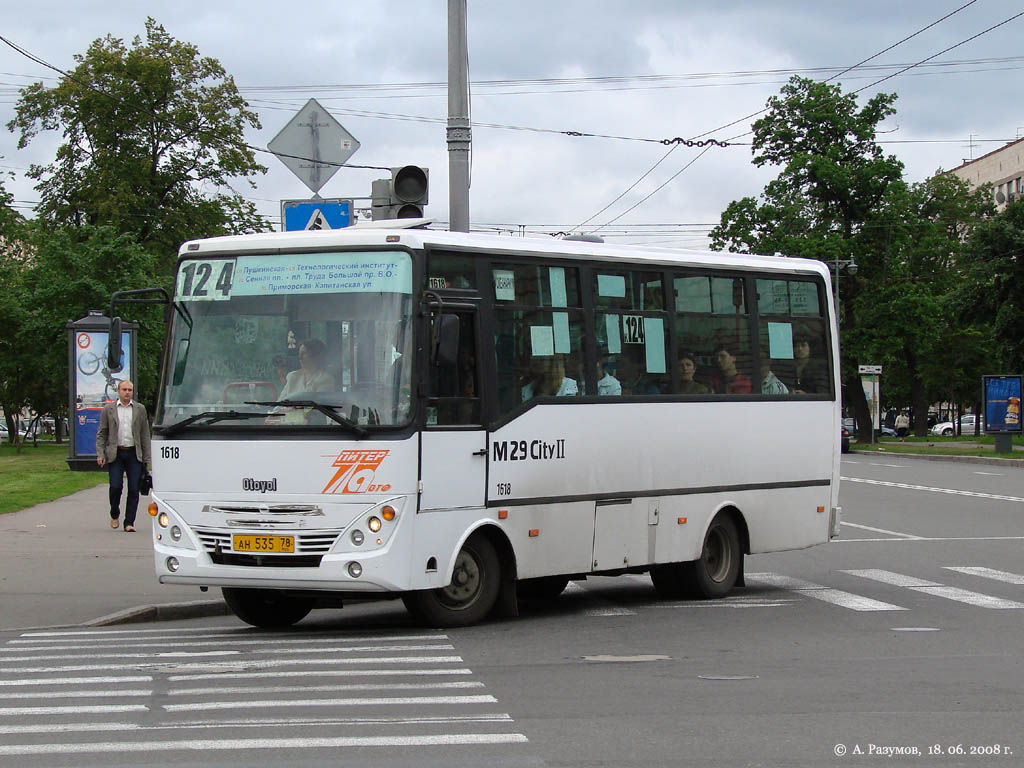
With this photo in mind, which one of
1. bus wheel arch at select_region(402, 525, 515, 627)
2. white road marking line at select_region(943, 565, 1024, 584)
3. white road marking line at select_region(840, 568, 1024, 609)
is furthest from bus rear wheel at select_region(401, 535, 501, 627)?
white road marking line at select_region(943, 565, 1024, 584)

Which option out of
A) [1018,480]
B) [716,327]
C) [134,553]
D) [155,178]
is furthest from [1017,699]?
[155,178]

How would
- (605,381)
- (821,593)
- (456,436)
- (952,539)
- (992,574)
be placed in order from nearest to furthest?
(456,436) → (605,381) → (821,593) → (992,574) → (952,539)

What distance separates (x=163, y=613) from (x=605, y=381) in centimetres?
417

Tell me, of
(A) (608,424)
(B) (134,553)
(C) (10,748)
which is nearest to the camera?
(C) (10,748)

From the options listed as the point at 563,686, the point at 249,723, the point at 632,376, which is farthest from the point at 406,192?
the point at 249,723

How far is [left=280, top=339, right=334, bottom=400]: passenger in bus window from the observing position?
11.0m

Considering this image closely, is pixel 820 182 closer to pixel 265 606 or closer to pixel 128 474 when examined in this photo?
pixel 128 474

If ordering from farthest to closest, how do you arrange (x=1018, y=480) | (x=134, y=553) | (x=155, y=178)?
1. (x=155, y=178)
2. (x=1018, y=480)
3. (x=134, y=553)

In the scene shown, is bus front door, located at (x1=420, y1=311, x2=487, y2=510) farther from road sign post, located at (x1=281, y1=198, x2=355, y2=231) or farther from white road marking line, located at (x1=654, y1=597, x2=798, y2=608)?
road sign post, located at (x1=281, y1=198, x2=355, y2=231)

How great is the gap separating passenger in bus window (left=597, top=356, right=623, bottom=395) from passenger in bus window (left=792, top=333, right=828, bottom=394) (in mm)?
2737

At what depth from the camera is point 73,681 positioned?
358 inches

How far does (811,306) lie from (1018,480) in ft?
69.7

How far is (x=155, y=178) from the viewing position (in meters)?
58.9

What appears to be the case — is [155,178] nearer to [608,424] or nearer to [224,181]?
[224,181]
